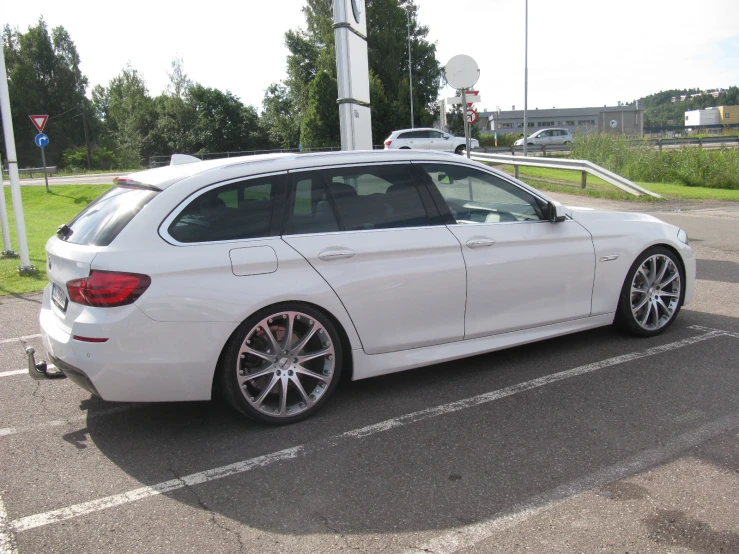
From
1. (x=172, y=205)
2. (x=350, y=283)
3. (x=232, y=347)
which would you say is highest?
(x=172, y=205)

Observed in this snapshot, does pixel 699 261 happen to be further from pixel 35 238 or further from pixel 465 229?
pixel 35 238

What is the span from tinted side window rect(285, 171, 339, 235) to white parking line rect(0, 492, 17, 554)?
207cm

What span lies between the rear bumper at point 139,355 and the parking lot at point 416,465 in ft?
1.24

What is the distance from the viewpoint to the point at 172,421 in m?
4.28

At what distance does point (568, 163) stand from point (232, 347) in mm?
16744

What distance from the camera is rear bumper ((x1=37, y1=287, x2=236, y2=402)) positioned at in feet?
11.9

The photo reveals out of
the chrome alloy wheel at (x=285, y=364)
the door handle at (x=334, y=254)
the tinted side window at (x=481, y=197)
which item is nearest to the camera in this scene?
the chrome alloy wheel at (x=285, y=364)

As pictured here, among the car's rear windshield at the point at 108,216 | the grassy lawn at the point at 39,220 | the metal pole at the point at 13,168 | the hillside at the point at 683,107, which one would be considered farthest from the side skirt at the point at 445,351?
the hillside at the point at 683,107

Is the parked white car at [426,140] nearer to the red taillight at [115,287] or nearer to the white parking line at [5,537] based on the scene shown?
the red taillight at [115,287]

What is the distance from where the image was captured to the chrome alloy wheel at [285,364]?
396 cm

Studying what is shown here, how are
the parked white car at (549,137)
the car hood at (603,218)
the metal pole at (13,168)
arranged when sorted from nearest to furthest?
the car hood at (603,218), the metal pole at (13,168), the parked white car at (549,137)

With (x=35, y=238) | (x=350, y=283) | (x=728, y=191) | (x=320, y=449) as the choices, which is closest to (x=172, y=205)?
(x=350, y=283)

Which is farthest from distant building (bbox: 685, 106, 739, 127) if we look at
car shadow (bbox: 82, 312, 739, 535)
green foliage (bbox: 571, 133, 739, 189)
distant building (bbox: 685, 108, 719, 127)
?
car shadow (bbox: 82, 312, 739, 535)

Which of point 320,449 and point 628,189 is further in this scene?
point 628,189
